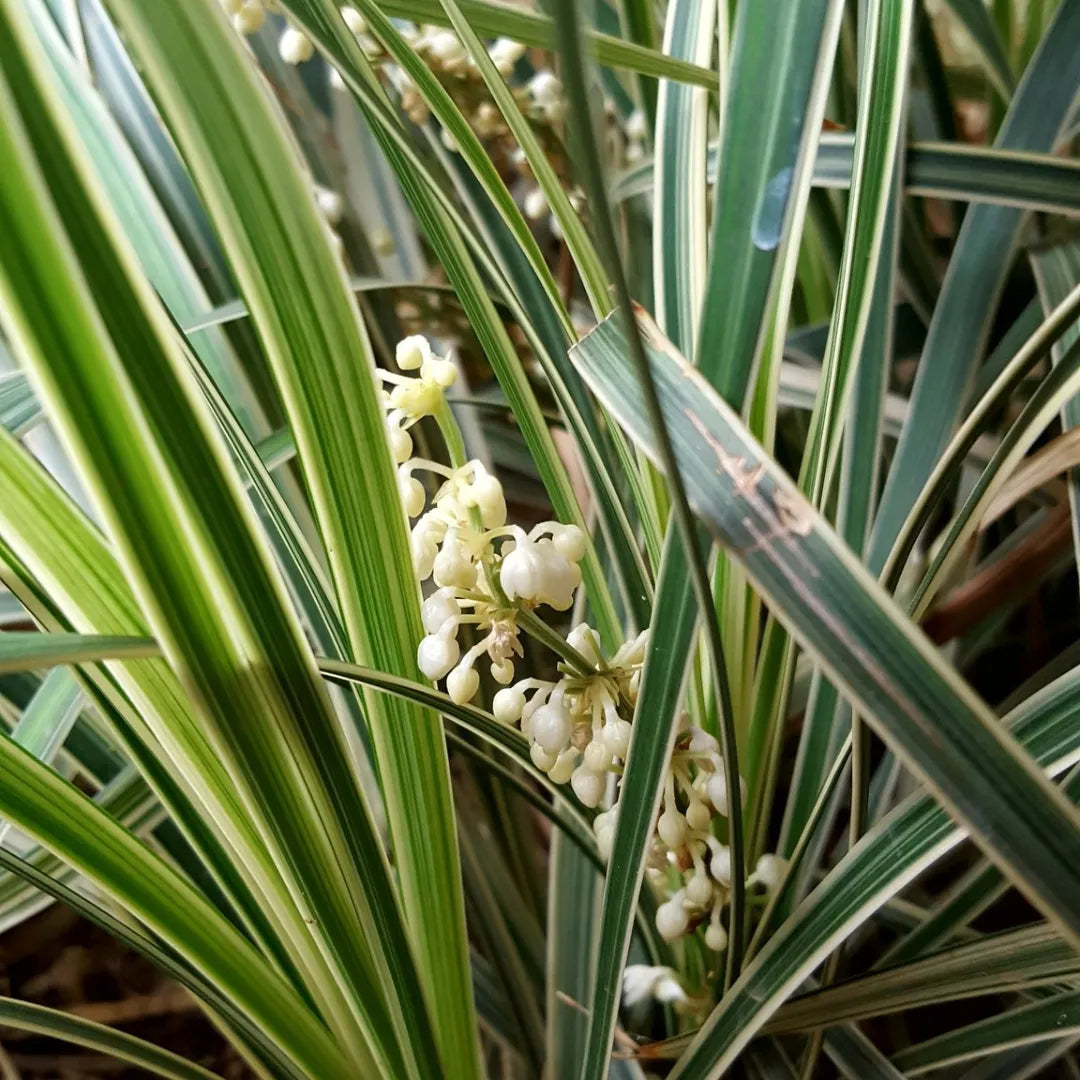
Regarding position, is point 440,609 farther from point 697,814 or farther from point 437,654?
point 697,814

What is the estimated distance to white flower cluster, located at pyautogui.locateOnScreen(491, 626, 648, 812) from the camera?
320mm

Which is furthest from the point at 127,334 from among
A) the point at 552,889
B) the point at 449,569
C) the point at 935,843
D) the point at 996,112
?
the point at 996,112

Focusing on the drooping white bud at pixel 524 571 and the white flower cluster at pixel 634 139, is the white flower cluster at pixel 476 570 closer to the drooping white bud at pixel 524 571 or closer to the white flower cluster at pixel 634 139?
the drooping white bud at pixel 524 571

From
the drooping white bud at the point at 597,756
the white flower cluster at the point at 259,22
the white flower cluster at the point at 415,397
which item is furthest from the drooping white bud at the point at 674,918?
the white flower cluster at the point at 259,22

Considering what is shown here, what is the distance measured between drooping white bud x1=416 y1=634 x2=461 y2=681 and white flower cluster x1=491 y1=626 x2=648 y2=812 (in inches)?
1.2

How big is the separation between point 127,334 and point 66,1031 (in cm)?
34

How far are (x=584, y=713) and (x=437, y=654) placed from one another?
70 mm

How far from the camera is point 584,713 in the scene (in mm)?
341

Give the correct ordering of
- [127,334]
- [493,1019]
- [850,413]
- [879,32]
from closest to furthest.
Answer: [127,334] < [879,32] < [850,413] < [493,1019]

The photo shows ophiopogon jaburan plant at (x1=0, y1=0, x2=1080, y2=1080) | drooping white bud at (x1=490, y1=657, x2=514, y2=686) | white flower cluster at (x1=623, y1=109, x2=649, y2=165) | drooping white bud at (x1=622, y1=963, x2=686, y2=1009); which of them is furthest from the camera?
white flower cluster at (x1=623, y1=109, x2=649, y2=165)

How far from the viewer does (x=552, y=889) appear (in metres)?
0.55

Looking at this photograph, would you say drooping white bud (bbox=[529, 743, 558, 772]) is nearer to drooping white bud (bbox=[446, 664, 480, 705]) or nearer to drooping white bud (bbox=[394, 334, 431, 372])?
drooping white bud (bbox=[446, 664, 480, 705])

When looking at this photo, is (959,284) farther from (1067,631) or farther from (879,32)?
(1067,631)

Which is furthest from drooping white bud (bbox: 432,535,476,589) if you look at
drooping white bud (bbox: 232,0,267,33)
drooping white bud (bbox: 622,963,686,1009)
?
drooping white bud (bbox: 232,0,267,33)
